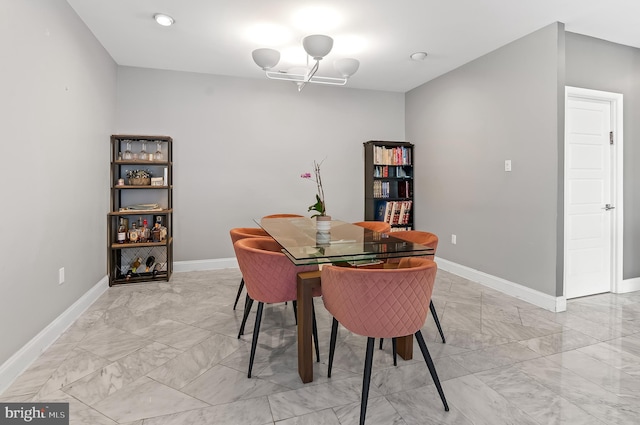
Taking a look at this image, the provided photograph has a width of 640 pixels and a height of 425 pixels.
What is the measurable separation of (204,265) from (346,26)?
3.29 m

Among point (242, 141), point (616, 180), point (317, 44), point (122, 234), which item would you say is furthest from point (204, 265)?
point (616, 180)

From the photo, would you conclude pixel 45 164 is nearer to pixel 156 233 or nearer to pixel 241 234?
pixel 241 234

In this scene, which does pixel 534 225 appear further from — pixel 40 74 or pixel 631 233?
pixel 40 74

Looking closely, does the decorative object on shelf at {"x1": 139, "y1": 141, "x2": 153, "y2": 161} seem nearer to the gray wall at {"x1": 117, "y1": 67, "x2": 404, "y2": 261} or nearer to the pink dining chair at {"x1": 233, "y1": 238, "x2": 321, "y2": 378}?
the gray wall at {"x1": 117, "y1": 67, "x2": 404, "y2": 261}

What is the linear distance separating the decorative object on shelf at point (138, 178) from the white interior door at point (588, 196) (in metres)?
4.45

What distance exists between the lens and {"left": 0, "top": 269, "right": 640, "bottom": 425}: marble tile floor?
1.68m

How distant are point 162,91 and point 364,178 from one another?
9.73 ft

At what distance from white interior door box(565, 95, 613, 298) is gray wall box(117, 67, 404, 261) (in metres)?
2.56

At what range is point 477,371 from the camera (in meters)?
2.06

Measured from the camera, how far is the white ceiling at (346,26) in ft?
9.02

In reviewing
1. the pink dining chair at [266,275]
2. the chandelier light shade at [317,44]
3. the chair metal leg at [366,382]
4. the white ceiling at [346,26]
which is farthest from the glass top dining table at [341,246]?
the white ceiling at [346,26]

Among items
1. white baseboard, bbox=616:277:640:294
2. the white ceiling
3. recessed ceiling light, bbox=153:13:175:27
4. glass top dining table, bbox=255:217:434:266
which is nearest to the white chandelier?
the white ceiling

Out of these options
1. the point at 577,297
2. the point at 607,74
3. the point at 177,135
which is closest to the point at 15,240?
the point at 177,135

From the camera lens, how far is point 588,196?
3393mm
